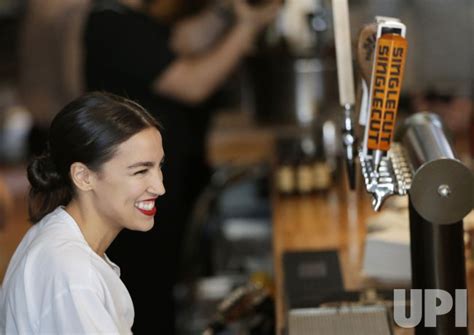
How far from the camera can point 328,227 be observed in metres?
2.91

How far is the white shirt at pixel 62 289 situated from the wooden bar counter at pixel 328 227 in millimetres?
745

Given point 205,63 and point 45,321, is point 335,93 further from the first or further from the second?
point 45,321

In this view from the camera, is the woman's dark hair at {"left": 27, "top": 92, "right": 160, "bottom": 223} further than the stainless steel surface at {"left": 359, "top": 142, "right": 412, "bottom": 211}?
No

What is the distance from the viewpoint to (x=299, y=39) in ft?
12.5

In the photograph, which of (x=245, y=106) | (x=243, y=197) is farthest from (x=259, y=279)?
(x=245, y=106)

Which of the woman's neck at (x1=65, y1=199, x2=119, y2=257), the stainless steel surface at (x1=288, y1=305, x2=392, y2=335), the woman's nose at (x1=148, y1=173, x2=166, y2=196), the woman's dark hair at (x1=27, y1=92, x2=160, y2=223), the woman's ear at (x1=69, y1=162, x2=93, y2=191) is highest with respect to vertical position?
the woman's dark hair at (x1=27, y1=92, x2=160, y2=223)

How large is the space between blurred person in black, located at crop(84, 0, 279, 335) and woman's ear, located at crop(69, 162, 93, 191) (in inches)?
49.4

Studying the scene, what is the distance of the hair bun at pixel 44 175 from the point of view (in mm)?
1514

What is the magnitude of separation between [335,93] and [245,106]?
967 mm

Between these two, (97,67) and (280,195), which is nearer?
(97,67)

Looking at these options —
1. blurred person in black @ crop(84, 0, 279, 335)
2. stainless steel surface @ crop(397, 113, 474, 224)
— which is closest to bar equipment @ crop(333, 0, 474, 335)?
stainless steel surface @ crop(397, 113, 474, 224)

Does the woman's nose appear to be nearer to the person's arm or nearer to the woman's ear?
the woman's ear

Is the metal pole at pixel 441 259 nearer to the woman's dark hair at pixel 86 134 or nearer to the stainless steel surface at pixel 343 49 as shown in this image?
the stainless steel surface at pixel 343 49

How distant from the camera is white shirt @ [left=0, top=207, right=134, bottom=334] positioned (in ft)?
4.33
